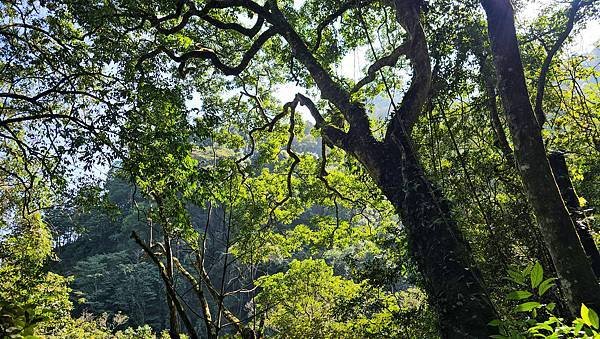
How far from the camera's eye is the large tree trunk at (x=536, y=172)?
2.20 meters

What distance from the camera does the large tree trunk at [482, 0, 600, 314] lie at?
2.20 meters

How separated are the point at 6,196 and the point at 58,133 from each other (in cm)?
475

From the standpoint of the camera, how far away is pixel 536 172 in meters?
2.40

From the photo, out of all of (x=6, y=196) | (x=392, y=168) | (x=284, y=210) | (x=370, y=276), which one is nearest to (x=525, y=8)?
(x=392, y=168)

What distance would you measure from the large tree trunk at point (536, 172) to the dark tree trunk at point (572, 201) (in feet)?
6.44

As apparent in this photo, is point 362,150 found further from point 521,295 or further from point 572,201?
point 521,295

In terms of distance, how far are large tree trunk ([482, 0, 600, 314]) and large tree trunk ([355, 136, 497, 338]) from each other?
0.71m

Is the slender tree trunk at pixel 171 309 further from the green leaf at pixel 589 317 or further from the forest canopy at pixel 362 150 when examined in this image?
the green leaf at pixel 589 317

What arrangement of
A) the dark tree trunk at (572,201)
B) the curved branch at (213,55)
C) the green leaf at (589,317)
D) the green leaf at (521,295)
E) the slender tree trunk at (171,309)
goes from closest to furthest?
the green leaf at (589,317) → the green leaf at (521,295) → the dark tree trunk at (572,201) → the curved branch at (213,55) → the slender tree trunk at (171,309)

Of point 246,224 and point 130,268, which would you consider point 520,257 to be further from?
point 130,268

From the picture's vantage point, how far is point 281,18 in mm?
5816

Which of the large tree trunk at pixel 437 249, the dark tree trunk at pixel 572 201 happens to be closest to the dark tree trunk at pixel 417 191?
the large tree trunk at pixel 437 249

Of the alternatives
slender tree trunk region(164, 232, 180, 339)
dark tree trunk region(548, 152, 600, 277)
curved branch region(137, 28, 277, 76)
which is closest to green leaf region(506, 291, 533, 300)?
dark tree trunk region(548, 152, 600, 277)

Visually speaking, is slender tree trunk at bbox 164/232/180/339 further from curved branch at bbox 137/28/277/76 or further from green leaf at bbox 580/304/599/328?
green leaf at bbox 580/304/599/328
